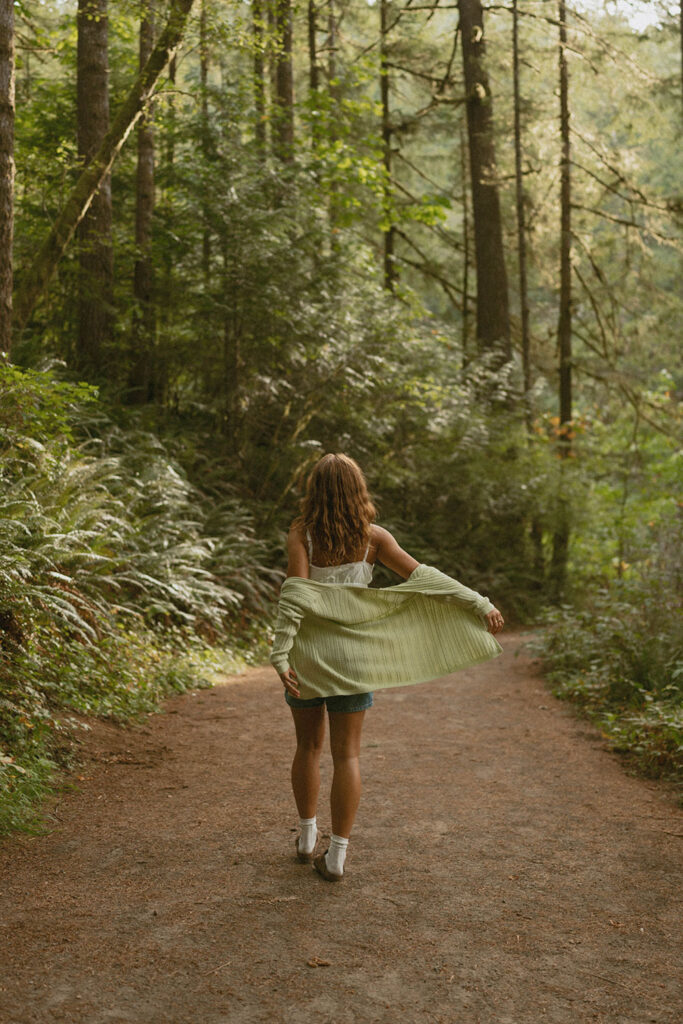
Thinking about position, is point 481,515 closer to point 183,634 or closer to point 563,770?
point 183,634

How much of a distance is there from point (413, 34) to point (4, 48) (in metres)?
15.9

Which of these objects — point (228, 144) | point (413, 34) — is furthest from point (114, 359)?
point (413, 34)

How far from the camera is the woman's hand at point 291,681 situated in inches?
157

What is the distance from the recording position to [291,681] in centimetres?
400

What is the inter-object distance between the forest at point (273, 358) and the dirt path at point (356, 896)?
68 centimetres

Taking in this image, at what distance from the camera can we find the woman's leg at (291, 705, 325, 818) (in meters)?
4.24

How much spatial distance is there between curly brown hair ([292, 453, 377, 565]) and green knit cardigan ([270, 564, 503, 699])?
0.18m

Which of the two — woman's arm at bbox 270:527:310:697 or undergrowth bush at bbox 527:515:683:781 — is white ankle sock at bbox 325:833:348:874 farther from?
undergrowth bush at bbox 527:515:683:781

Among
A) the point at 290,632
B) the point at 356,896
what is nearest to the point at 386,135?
the point at 290,632

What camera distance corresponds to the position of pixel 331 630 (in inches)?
165

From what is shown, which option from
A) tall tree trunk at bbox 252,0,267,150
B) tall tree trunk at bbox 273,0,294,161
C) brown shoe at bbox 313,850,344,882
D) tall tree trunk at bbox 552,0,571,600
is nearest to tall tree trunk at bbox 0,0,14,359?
tall tree trunk at bbox 252,0,267,150

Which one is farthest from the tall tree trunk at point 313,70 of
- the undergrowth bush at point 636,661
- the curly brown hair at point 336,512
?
the curly brown hair at point 336,512

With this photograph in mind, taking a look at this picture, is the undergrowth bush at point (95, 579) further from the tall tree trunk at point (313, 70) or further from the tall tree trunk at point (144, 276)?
the tall tree trunk at point (313, 70)

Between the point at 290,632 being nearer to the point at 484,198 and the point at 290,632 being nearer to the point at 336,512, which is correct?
the point at 336,512
